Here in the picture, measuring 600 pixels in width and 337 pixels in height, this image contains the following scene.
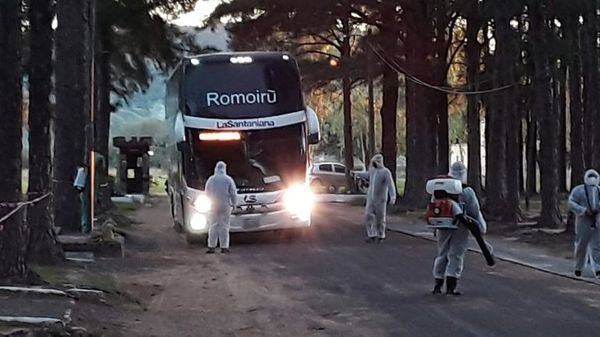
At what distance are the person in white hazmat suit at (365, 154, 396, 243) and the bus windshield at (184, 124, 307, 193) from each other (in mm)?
1563

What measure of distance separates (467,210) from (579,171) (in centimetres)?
1466

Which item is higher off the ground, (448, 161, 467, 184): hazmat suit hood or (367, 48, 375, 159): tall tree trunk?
(367, 48, 375, 159): tall tree trunk

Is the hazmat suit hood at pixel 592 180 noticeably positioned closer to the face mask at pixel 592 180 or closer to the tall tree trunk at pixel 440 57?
the face mask at pixel 592 180

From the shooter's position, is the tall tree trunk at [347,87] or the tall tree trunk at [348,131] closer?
the tall tree trunk at [347,87]

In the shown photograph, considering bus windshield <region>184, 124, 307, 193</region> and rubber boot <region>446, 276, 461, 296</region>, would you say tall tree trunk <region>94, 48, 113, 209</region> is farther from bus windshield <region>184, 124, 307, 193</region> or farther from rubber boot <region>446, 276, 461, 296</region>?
rubber boot <region>446, 276, 461, 296</region>

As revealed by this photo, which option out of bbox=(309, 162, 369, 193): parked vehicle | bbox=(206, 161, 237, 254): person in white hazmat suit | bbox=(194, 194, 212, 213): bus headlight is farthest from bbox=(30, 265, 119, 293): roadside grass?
bbox=(309, 162, 369, 193): parked vehicle

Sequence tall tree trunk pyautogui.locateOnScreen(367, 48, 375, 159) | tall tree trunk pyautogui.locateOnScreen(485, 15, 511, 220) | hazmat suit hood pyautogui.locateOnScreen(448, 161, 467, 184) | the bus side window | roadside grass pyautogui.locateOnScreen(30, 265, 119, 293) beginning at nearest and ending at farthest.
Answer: hazmat suit hood pyautogui.locateOnScreen(448, 161, 467, 184), roadside grass pyautogui.locateOnScreen(30, 265, 119, 293), tall tree trunk pyautogui.locateOnScreen(485, 15, 511, 220), tall tree trunk pyautogui.locateOnScreen(367, 48, 375, 159), the bus side window

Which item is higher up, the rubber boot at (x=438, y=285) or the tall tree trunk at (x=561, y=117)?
the tall tree trunk at (x=561, y=117)

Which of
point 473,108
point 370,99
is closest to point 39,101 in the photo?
point 473,108

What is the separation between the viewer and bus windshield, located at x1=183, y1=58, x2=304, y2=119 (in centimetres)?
2392

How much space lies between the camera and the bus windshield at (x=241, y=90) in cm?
2392

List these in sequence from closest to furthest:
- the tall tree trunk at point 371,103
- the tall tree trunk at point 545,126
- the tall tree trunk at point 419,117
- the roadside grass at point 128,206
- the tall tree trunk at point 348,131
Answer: the tall tree trunk at point 545,126 → the tall tree trunk at point 419,117 → the tall tree trunk at point 371,103 → the roadside grass at point 128,206 → the tall tree trunk at point 348,131

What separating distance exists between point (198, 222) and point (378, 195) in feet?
13.2

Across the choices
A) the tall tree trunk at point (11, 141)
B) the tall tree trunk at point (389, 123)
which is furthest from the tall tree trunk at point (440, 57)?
the tall tree trunk at point (11, 141)
